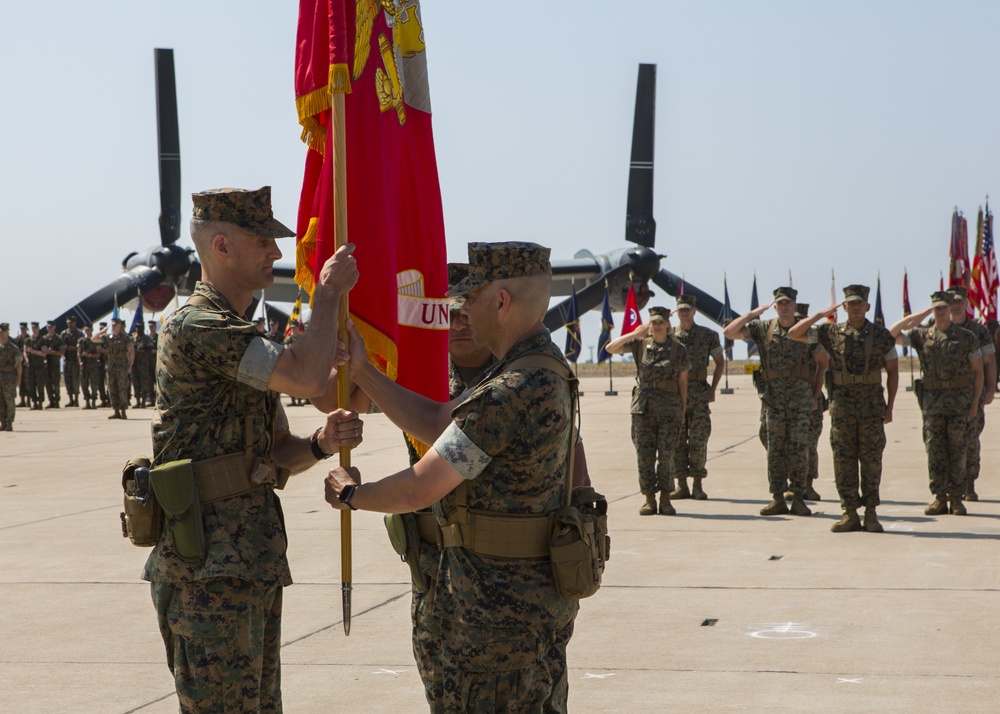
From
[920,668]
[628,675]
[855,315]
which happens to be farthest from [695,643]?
[855,315]

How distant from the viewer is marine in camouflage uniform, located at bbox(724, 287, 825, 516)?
10.7 metres

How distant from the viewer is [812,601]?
706 centimetres

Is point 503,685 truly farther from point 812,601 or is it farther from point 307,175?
point 812,601

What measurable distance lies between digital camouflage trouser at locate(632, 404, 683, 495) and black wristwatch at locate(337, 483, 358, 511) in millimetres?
7415

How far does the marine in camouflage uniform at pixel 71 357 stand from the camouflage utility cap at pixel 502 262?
26.5 metres

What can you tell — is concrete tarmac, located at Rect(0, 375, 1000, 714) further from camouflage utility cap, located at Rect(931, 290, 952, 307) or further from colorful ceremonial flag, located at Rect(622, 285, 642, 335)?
colorful ceremonial flag, located at Rect(622, 285, 642, 335)

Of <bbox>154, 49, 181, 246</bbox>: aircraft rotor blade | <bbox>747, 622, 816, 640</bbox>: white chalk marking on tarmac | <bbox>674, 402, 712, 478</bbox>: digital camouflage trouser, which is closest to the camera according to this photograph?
<bbox>747, 622, 816, 640</bbox>: white chalk marking on tarmac

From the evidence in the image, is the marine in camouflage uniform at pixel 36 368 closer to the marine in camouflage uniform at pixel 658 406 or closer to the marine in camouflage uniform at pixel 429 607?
the marine in camouflage uniform at pixel 658 406

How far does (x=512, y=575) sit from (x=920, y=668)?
3.04m

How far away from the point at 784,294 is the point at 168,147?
25.8 metres

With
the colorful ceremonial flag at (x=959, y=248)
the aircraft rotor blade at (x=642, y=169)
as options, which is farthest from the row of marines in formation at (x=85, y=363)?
the colorful ceremonial flag at (x=959, y=248)

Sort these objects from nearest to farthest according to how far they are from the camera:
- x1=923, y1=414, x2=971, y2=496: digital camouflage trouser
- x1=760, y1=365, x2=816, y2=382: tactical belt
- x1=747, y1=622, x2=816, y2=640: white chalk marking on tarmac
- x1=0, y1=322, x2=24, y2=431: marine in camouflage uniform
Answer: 1. x1=747, y1=622, x2=816, y2=640: white chalk marking on tarmac
2. x1=923, y1=414, x2=971, y2=496: digital camouflage trouser
3. x1=760, y1=365, x2=816, y2=382: tactical belt
4. x1=0, y1=322, x2=24, y2=431: marine in camouflage uniform

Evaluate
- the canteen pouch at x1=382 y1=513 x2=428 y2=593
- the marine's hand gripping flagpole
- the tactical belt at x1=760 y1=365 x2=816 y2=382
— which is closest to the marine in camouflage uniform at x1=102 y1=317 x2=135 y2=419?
the tactical belt at x1=760 y1=365 x2=816 y2=382

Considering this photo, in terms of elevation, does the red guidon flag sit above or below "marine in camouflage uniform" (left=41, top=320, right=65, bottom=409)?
above
